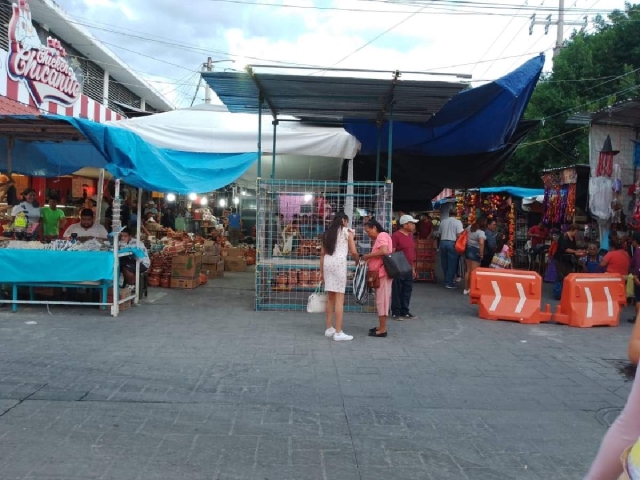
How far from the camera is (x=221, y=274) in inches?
545

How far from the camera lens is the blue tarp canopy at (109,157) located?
809 centimetres

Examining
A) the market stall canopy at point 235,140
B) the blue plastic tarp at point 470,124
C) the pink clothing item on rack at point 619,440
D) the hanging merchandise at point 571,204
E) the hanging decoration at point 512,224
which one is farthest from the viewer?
the hanging decoration at point 512,224

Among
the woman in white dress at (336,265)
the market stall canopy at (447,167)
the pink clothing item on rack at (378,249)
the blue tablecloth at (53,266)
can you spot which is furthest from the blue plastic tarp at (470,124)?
the blue tablecloth at (53,266)

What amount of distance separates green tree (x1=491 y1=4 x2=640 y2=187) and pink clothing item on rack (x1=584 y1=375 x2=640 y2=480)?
16.1m

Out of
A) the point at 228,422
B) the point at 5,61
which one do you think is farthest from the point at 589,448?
the point at 5,61

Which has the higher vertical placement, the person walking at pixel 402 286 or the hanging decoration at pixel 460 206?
the hanging decoration at pixel 460 206

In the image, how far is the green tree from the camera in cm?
1741

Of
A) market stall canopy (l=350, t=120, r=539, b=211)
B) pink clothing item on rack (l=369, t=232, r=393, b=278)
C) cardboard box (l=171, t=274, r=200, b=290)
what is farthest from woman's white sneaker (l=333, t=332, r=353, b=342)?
market stall canopy (l=350, t=120, r=539, b=211)

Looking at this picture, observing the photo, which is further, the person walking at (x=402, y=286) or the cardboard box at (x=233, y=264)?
the cardboard box at (x=233, y=264)

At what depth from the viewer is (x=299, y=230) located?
10242 millimetres

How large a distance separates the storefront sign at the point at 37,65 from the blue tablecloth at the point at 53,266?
5406 millimetres

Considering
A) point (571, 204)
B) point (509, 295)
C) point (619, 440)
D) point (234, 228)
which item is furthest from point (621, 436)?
point (234, 228)

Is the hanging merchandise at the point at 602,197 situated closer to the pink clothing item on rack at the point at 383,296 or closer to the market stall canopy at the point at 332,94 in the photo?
the market stall canopy at the point at 332,94

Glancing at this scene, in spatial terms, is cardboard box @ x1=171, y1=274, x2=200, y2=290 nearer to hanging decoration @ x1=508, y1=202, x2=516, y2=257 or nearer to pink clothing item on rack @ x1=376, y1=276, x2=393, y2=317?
pink clothing item on rack @ x1=376, y1=276, x2=393, y2=317
